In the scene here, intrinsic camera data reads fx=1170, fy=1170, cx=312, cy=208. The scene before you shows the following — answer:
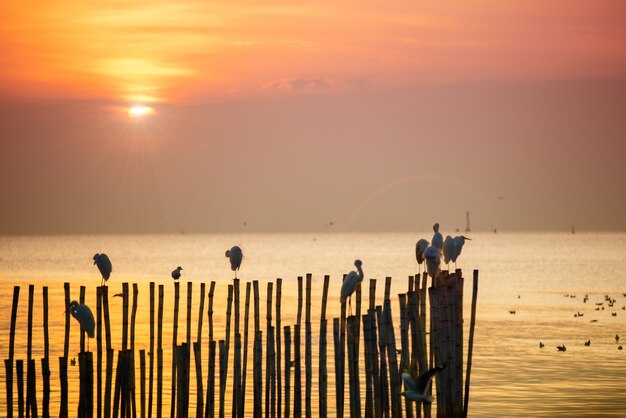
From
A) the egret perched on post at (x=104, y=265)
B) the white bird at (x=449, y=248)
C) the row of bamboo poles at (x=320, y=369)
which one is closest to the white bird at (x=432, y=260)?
the white bird at (x=449, y=248)

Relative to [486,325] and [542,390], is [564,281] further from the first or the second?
[542,390]

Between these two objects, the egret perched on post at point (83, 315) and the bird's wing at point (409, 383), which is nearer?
the bird's wing at point (409, 383)

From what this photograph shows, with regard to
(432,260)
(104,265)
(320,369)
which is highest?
(104,265)

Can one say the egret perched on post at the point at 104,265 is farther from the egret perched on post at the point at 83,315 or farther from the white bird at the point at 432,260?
the white bird at the point at 432,260

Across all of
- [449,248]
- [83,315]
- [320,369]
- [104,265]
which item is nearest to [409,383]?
[320,369]

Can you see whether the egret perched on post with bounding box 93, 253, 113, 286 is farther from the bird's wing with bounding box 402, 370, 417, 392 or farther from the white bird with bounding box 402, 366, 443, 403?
the white bird with bounding box 402, 366, 443, 403

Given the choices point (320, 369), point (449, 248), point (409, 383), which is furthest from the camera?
point (449, 248)

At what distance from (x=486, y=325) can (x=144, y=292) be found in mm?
22603

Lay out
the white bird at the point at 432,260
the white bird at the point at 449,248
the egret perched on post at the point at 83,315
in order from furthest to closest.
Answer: the white bird at the point at 449,248, the white bird at the point at 432,260, the egret perched on post at the point at 83,315

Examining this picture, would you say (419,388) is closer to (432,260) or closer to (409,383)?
(409,383)

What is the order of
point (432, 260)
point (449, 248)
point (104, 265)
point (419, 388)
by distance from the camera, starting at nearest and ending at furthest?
1. point (419, 388)
2. point (432, 260)
3. point (449, 248)
4. point (104, 265)

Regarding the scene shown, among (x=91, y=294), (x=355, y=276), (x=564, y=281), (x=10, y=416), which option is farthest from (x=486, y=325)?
(x=564, y=281)

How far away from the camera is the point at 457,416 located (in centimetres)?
1902

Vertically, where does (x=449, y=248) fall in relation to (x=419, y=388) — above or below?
above
